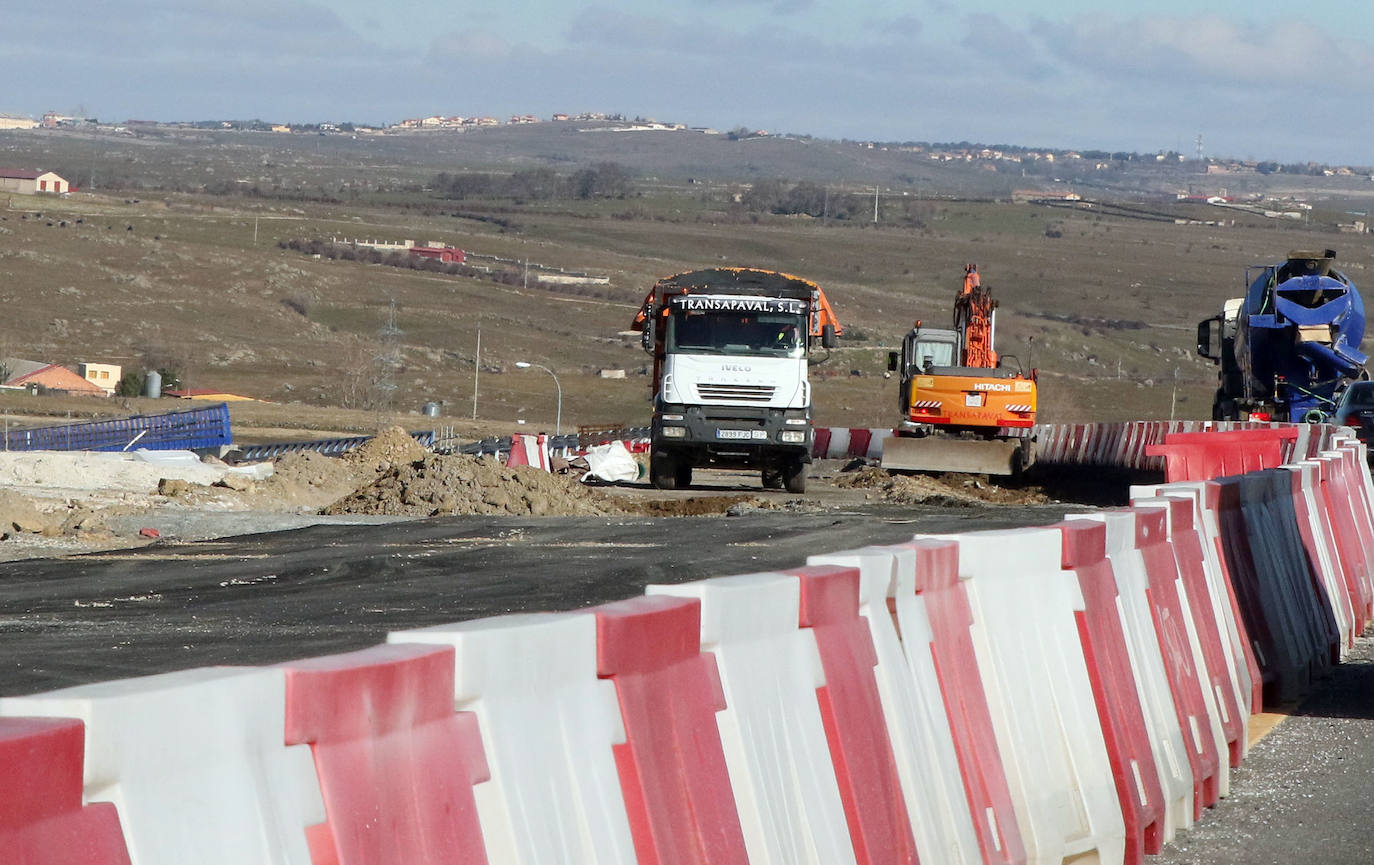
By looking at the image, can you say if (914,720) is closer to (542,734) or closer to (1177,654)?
(542,734)

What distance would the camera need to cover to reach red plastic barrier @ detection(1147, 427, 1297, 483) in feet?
66.1

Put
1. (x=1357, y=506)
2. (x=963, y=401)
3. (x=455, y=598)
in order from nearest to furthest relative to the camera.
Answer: (x=455, y=598), (x=1357, y=506), (x=963, y=401)

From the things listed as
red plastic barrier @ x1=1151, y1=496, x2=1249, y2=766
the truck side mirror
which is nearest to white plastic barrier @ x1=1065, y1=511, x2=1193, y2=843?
red plastic barrier @ x1=1151, y1=496, x2=1249, y2=766

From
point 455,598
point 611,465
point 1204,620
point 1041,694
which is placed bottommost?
point 611,465

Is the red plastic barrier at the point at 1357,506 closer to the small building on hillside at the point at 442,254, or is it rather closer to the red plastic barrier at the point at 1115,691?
the red plastic barrier at the point at 1115,691

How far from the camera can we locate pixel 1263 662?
31.5 feet

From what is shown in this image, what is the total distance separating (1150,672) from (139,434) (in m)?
43.9

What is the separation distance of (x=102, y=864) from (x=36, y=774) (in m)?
0.19

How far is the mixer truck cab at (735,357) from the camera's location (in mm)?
27891

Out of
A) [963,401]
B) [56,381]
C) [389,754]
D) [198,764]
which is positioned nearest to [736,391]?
[963,401]

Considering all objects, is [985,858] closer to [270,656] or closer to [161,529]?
[270,656]

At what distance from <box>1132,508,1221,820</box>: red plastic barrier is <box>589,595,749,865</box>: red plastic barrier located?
12.1 ft

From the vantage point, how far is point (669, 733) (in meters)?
3.87

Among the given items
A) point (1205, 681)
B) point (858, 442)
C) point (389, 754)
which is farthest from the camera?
point (858, 442)
